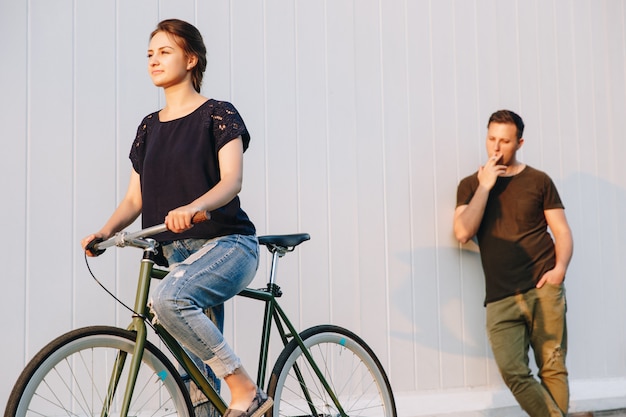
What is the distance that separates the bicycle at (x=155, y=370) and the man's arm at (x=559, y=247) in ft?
3.38

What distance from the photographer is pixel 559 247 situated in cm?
411

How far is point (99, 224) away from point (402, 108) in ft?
5.68

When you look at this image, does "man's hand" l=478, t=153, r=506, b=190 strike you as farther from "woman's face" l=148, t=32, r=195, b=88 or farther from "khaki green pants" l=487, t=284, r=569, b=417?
"woman's face" l=148, t=32, r=195, b=88

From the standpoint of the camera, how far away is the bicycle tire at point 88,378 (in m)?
2.23

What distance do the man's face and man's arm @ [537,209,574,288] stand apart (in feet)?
1.15

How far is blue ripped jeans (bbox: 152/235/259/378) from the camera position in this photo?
2.43 metres

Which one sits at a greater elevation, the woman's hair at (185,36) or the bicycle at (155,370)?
the woman's hair at (185,36)

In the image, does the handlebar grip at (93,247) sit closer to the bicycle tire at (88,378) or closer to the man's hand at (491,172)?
the bicycle tire at (88,378)

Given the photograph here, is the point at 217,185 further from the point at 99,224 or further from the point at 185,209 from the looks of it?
the point at 99,224

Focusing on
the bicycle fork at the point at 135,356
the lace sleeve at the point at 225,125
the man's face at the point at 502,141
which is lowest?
the bicycle fork at the point at 135,356

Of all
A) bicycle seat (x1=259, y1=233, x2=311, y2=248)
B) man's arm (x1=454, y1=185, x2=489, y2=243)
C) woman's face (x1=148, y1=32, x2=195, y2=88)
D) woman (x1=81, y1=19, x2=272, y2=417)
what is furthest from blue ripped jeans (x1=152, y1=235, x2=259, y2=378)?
man's arm (x1=454, y1=185, x2=489, y2=243)

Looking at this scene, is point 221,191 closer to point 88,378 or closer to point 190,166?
point 190,166

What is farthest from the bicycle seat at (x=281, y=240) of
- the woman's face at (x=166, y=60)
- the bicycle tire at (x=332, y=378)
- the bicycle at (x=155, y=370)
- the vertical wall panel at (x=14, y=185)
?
the vertical wall panel at (x=14, y=185)

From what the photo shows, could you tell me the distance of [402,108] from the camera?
14.1ft
